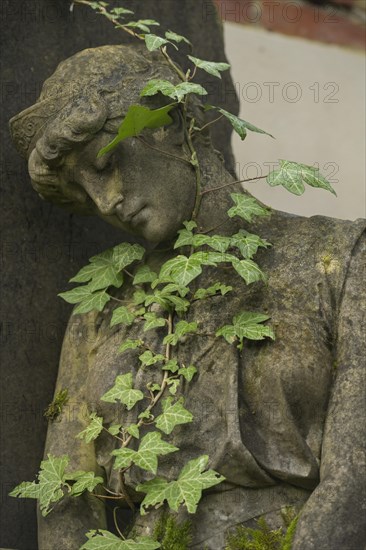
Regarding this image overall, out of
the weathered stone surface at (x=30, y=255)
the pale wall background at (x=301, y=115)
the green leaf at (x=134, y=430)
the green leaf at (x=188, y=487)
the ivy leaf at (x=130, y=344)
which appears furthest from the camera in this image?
the pale wall background at (x=301, y=115)

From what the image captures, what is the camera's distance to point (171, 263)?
2928 mm

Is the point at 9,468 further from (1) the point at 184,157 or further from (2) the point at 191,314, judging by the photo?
(1) the point at 184,157

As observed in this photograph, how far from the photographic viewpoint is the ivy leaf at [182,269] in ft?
9.42

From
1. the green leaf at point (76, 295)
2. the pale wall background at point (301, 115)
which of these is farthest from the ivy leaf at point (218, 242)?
the pale wall background at point (301, 115)

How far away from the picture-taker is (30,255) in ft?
10.9

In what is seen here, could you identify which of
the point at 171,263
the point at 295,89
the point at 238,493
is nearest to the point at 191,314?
the point at 171,263

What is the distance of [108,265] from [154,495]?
522 mm

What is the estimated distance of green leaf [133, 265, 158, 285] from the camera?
305 cm

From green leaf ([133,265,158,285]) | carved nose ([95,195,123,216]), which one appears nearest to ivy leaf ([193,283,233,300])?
green leaf ([133,265,158,285])

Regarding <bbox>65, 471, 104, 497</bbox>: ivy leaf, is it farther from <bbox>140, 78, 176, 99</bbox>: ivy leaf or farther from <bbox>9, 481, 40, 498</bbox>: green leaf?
<bbox>140, 78, 176, 99</bbox>: ivy leaf

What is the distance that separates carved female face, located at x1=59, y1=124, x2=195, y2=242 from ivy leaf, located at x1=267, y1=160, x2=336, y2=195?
206 millimetres

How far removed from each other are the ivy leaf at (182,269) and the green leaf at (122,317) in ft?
0.42

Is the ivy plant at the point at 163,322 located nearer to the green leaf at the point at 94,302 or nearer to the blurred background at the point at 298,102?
the green leaf at the point at 94,302

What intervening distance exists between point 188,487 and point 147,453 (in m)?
0.10
